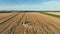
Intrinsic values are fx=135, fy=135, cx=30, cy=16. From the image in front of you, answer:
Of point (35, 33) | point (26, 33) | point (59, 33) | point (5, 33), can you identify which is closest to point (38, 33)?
point (35, 33)

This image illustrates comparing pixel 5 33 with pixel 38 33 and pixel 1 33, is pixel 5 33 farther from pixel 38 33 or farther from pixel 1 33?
pixel 38 33

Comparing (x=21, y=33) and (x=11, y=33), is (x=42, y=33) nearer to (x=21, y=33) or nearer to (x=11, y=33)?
(x=21, y=33)

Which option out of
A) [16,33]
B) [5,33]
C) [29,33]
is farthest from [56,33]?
[5,33]

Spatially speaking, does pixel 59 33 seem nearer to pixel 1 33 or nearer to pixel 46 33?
pixel 46 33

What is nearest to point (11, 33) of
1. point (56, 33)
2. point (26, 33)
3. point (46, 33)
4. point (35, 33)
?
point (26, 33)

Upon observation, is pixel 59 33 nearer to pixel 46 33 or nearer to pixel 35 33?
pixel 46 33

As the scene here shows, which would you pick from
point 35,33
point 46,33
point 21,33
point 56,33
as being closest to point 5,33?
point 21,33
